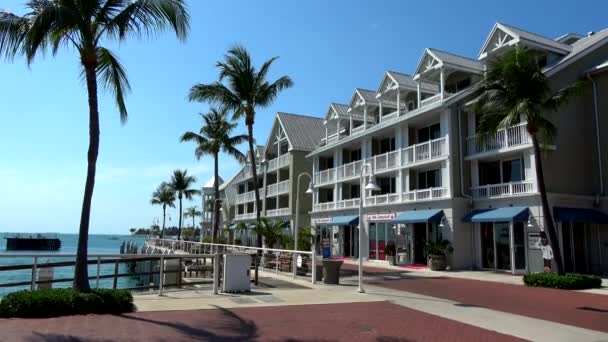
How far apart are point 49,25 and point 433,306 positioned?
11.3 meters

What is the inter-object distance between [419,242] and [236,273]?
56.6ft

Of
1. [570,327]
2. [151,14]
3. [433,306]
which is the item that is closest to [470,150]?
[433,306]

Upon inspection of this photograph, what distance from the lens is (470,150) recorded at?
2725cm

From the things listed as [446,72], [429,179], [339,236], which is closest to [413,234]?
[429,179]

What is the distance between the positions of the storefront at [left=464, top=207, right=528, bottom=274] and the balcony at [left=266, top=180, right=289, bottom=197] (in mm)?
23338

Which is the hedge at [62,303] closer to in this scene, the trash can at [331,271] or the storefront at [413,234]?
the trash can at [331,271]

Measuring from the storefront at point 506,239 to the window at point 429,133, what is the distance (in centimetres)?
577

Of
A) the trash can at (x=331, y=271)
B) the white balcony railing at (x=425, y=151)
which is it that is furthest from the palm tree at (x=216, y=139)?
the trash can at (x=331, y=271)

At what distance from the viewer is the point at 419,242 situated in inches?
1166

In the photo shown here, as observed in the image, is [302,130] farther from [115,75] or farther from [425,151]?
[115,75]

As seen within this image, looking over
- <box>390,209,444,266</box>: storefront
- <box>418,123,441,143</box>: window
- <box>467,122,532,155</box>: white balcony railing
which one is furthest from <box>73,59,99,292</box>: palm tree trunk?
<box>418,123,441,143</box>: window

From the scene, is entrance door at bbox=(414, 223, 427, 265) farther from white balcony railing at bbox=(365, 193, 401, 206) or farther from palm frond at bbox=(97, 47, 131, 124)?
palm frond at bbox=(97, 47, 131, 124)

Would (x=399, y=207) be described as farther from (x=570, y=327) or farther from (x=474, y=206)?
(x=570, y=327)

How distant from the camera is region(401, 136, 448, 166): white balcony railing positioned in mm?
27672
